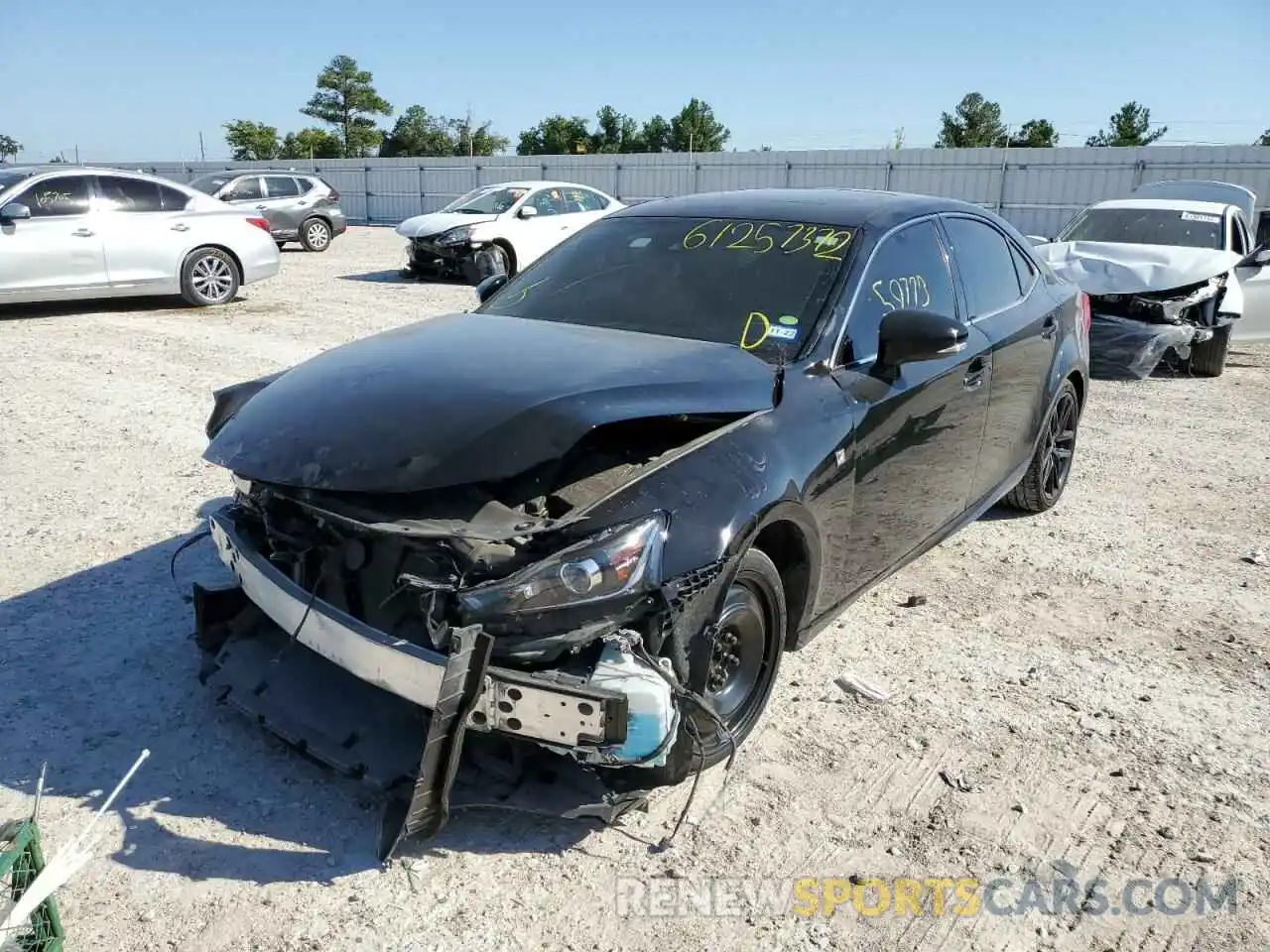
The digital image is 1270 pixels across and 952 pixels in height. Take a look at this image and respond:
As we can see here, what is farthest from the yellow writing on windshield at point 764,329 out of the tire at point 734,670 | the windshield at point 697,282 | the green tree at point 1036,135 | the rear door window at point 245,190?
the green tree at point 1036,135

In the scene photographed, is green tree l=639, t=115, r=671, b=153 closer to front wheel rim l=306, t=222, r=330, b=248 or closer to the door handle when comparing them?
front wheel rim l=306, t=222, r=330, b=248

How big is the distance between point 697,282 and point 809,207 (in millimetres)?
688

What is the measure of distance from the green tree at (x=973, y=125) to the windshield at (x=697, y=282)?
2375 inches

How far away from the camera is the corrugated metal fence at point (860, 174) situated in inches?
882

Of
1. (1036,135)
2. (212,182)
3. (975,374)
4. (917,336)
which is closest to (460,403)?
(917,336)

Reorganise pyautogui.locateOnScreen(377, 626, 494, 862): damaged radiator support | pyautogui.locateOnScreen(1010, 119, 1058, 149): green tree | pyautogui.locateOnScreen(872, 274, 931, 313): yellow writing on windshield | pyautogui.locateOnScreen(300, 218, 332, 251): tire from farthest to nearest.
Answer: pyautogui.locateOnScreen(1010, 119, 1058, 149): green tree, pyautogui.locateOnScreen(300, 218, 332, 251): tire, pyautogui.locateOnScreen(872, 274, 931, 313): yellow writing on windshield, pyautogui.locateOnScreen(377, 626, 494, 862): damaged radiator support

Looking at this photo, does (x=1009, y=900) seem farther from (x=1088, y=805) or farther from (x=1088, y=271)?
(x=1088, y=271)

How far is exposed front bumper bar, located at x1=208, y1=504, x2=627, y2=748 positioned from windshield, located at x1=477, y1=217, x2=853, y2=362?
150cm

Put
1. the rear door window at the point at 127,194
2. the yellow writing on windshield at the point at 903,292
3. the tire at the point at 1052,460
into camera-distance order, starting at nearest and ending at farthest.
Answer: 1. the yellow writing on windshield at the point at 903,292
2. the tire at the point at 1052,460
3. the rear door window at the point at 127,194

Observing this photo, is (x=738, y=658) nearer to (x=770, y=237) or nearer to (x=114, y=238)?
(x=770, y=237)

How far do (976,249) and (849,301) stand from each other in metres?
1.37

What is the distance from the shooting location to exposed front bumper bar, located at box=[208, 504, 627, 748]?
96.7 inches

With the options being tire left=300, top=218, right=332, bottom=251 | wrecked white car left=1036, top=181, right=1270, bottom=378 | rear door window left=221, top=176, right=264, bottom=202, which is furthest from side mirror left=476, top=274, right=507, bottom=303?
tire left=300, top=218, right=332, bottom=251

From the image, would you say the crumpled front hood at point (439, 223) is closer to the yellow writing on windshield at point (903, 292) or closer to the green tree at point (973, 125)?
the yellow writing on windshield at point (903, 292)
